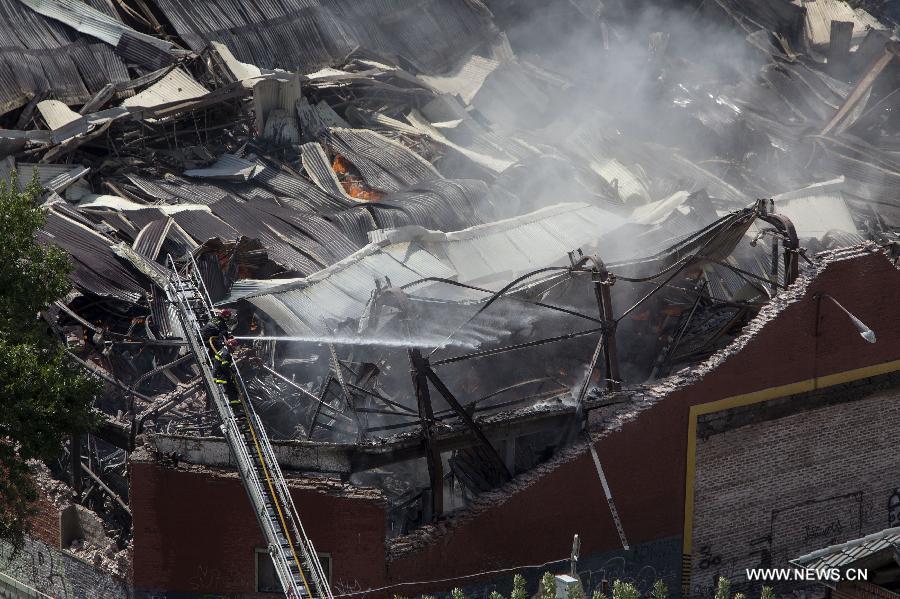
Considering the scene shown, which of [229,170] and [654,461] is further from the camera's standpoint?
[229,170]

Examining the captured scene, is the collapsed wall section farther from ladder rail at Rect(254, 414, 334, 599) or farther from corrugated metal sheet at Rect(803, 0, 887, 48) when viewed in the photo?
corrugated metal sheet at Rect(803, 0, 887, 48)

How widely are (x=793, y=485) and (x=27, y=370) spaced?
1241 cm

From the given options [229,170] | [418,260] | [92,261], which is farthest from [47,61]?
[418,260]

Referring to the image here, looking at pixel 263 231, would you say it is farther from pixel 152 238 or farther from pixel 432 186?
pixel 432 186

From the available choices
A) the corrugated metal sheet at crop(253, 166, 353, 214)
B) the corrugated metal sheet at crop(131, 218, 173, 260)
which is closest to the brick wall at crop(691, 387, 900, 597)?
the corrugated metal sheet at crop(131, 218, 173, 260)

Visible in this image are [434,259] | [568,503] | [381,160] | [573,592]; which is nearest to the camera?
[573,592]

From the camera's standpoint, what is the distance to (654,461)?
20.2 m

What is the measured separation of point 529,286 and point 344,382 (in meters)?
3.75

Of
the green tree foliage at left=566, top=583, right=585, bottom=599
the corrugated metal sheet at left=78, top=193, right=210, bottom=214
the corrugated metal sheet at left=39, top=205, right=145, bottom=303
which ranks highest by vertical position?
the corrugated metal sheet at left=78, top=193, right=210, bottom=214

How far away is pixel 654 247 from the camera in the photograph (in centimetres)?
2769

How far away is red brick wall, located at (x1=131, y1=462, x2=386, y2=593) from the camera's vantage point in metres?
17.9

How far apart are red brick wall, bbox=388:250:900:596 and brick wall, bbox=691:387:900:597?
691 millimetres

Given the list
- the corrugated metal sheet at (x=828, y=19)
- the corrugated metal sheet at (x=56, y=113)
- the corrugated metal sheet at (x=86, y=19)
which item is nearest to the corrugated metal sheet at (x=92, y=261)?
the corrugated metal sheet at (x=56, y=113)

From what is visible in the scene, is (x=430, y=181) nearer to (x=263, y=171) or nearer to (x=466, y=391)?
(x=263, y=171)
